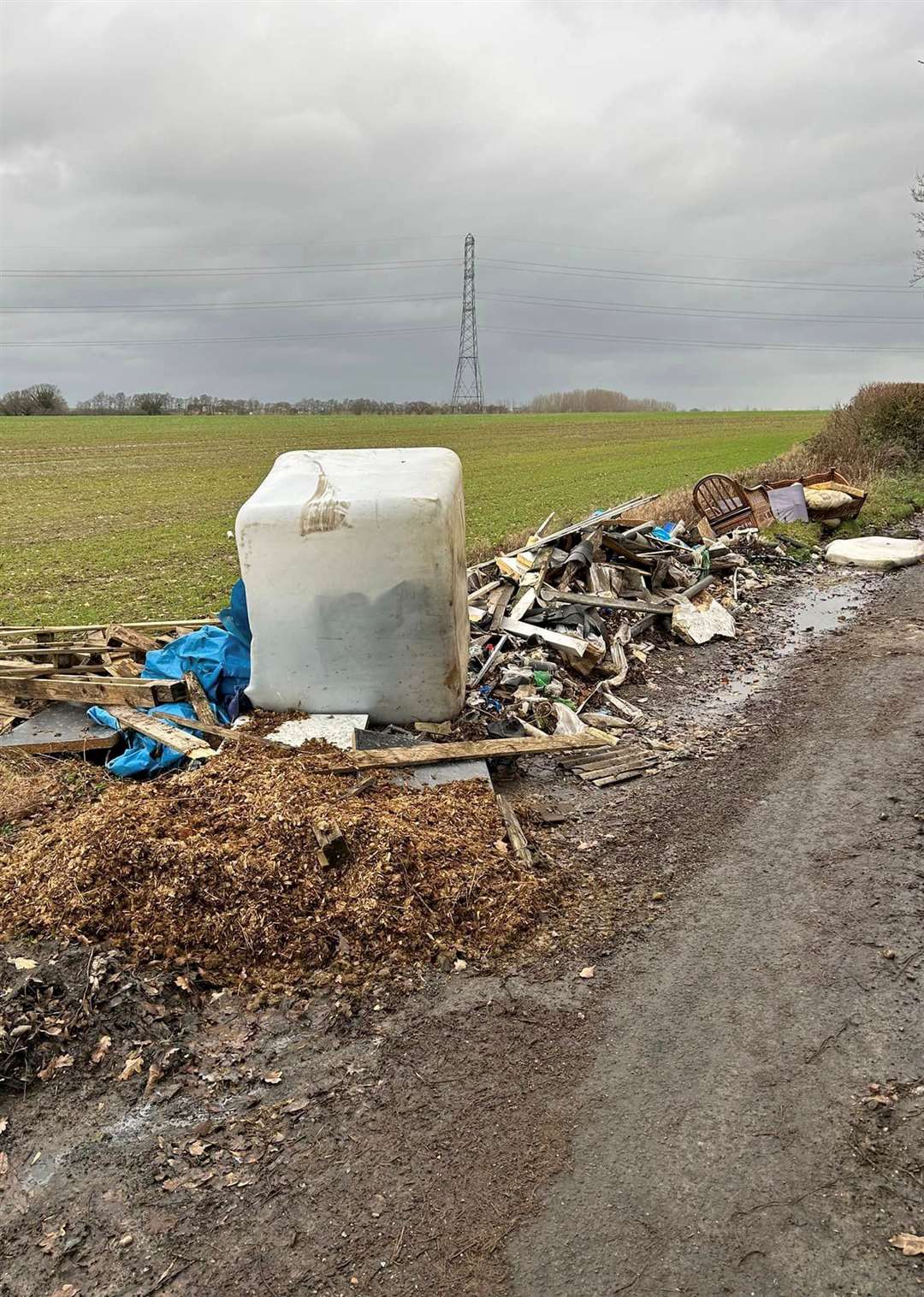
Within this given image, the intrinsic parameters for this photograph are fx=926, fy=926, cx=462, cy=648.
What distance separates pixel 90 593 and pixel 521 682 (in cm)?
900

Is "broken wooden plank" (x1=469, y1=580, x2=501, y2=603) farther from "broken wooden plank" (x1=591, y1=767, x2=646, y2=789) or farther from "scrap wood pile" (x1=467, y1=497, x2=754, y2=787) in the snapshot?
"broken wooden plank" (x1=591, y1=767, x2=646, y2=789)

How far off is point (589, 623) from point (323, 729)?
4.44 metres

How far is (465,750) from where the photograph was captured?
7270 millimetres

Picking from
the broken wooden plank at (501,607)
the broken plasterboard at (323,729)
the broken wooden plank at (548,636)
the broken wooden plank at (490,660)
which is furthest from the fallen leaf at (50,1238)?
the broken wooden plank at (501,607)

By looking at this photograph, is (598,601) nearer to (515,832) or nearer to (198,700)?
(198,700)

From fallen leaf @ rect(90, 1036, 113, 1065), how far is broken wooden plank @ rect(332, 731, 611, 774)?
2.64 metres

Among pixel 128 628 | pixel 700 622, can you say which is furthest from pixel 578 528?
pixel 128 628

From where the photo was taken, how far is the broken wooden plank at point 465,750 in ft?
23.2

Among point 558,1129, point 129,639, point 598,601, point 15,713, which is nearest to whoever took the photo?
point 558,1129

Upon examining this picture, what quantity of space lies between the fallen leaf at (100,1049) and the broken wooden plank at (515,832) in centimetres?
265

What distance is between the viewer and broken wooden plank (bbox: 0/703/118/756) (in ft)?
25.5

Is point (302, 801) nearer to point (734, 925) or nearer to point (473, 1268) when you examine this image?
point (734, 925)

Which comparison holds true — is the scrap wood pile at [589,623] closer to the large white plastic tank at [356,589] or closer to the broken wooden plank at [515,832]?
the large white plastic tank at [356,589]

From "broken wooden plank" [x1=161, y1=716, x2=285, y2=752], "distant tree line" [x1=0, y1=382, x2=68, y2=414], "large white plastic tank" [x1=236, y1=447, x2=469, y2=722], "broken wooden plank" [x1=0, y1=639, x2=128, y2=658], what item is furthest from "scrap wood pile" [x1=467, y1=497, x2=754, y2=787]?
"distant tree line" [x1=0, y1=382, x2=68, y2=414]
